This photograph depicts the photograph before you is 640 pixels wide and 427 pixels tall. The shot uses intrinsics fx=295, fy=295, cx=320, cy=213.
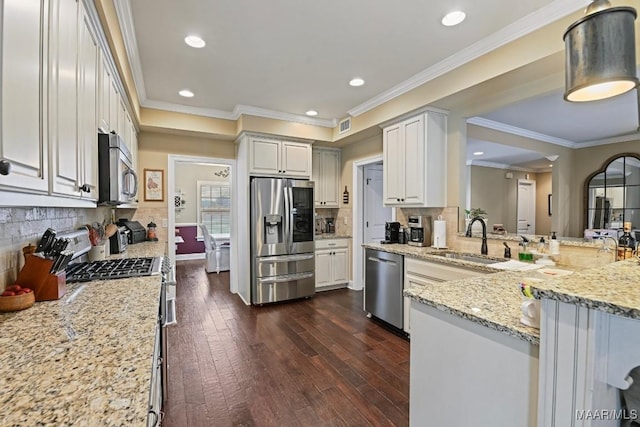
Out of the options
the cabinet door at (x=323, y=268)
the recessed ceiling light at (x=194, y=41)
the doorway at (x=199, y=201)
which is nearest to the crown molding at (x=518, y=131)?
the cabinet door at (x=323, y=268)

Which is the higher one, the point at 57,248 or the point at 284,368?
the point at 57,248

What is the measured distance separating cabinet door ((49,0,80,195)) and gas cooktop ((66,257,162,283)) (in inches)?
25.2

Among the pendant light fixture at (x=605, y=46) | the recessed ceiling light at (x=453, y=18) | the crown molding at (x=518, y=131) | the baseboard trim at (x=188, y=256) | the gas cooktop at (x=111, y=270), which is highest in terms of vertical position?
the recessed ceiling light at (x=453, y=18)

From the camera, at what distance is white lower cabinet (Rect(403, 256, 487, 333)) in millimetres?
2610

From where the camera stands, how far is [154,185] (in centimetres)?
416

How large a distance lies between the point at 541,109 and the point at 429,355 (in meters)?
3.51

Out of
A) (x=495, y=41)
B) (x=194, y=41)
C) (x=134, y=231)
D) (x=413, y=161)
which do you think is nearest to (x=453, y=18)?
(x=495, y=41)

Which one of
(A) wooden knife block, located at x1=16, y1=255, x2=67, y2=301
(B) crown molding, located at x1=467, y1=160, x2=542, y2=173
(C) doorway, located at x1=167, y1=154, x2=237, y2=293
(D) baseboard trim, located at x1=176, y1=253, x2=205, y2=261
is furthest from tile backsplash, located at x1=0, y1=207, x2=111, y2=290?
(D) baseboard trim, located at x1=176, y1=253, x2=205, y2=261

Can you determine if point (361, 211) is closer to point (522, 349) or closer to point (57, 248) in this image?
point (522, 349)

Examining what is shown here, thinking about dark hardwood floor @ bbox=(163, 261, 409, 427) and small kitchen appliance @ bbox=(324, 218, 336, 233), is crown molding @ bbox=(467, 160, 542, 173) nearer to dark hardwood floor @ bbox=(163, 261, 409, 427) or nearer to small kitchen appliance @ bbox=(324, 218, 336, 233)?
small kitchen appliance @ bbox=(324, 218, 336, 233)

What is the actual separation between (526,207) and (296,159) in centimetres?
400

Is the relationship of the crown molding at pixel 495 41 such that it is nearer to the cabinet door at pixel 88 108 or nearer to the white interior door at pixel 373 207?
the white interior door at pixel 373 207

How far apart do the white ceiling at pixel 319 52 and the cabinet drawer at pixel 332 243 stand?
6.70ft

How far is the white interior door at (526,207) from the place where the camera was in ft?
16.2
